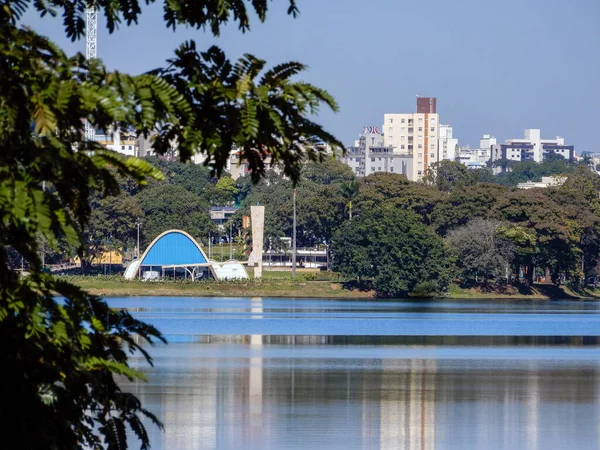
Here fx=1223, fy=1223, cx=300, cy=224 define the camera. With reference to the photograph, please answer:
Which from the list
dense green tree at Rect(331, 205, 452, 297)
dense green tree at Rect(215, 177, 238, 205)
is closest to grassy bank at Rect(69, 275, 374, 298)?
dense green tree at Rect(331, 205, 452, 297)

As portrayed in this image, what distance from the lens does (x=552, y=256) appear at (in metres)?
89.8

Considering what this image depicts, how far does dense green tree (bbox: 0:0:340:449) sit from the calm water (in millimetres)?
15230

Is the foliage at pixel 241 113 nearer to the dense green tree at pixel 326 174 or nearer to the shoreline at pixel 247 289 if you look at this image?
the shoreline at pixel 247 289

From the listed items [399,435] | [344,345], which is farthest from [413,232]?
[399,435]

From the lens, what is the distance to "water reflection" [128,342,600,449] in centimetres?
2338

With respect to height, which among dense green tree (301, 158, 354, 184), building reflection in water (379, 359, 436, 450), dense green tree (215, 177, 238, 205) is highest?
dense green tree (301, 158, 354, 184)

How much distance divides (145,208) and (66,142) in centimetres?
9561

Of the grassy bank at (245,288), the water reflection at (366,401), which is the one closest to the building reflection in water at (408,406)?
the water reflection at (366,401)

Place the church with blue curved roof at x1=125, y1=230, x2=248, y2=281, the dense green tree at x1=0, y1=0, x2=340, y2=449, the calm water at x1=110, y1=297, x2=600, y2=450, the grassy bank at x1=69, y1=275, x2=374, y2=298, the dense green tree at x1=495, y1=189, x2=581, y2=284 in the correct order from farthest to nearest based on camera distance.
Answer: the church with blue curved roof at x1=125, y1=230, x2=248, y2=281 → the dense green tree at x1=495, y1=189, x2=581, y2=284 → the grassy bank at x1=69, y1=275, x2=374, y2=298 → the calm water at x1=110, y1=297, x2=600, y2=450 → the dense green tree at x1=0, y1=0, x2=340, y2=449

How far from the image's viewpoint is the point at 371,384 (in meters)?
31.8

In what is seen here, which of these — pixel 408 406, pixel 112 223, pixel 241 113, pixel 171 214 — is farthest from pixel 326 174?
pixel 241 113

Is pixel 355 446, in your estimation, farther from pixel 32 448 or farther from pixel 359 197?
pixel 359 197

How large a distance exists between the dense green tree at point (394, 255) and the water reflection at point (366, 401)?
4277 cm

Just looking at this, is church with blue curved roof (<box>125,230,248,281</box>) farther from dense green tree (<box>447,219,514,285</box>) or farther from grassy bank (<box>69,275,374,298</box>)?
dense green tree (<box>447,219,514,285</box>)
